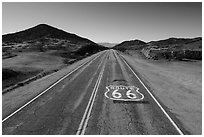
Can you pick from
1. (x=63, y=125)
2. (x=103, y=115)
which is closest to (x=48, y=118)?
(x=63, y=125)

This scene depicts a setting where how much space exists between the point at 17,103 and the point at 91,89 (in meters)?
6.10

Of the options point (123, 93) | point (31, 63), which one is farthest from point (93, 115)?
point (31, 63)

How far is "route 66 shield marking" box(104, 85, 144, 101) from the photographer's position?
15.2 m

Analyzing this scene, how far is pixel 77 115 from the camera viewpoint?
38.2ft

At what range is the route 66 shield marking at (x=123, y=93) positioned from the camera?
15230 mm

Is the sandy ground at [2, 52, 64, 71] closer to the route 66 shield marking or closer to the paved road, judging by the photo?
the route 66 shield marking

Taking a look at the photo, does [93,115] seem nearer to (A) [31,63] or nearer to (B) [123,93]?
(B) [123,93]

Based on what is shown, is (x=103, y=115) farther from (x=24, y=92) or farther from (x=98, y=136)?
(x=24, y=92)

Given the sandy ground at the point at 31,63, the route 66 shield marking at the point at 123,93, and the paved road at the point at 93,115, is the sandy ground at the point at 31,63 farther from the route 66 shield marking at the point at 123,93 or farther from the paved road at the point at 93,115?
the paved road at the point at 93,115

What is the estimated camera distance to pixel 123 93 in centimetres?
1670

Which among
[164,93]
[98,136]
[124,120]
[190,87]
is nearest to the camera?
[98,136]

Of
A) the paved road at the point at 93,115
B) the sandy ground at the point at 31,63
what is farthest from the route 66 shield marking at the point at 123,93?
the sandy ground at the point at 31,63

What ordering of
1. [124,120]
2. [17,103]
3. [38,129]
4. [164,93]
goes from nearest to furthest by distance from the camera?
[38,129]
[124,120]
[17,103]
[164,93]

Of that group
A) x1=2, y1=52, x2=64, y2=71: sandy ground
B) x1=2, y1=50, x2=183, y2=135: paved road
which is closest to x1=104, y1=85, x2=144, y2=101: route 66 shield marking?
x1=2, y1=50, x2=183, y2=135: paved road
